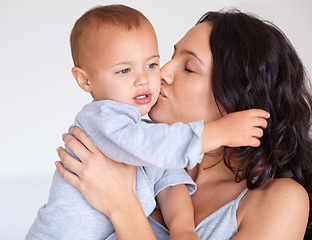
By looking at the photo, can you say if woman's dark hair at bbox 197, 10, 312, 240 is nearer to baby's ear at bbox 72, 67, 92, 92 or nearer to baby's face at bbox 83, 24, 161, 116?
baby's face at bbox 83, 24, 161, 116

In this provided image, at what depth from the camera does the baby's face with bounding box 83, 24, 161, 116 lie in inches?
70.0

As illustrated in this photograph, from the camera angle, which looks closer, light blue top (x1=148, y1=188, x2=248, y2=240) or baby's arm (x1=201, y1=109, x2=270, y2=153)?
baby's arm (x1=201, y1=109, x2=270, y2=153)

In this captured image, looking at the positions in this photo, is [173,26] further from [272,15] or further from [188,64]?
[188,64]

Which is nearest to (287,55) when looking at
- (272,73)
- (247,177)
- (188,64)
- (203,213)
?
(272,73)

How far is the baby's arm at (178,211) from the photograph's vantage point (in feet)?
5.89

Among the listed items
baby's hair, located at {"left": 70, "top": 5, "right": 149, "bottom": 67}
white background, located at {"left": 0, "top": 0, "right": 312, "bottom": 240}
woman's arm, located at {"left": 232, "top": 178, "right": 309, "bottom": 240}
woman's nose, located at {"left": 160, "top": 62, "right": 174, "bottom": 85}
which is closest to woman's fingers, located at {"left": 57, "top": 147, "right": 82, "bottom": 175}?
baby's hair, located at {"left": 70, "top": 5, "right": 149, "bottom": 67}

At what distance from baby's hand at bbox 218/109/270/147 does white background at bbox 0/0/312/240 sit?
2.96 m

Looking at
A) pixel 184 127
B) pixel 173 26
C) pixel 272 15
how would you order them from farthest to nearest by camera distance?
pixel 173 26
pixel 272 15
pixel 184 127

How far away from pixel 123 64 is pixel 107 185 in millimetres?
454

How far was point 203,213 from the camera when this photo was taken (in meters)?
2.01

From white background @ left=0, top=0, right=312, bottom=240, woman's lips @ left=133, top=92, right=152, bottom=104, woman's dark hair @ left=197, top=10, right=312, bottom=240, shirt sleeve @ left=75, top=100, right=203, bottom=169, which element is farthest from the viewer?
white background @ left=0, top=0, right=312, bottom=240

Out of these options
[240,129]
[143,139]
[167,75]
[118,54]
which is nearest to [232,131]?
[240,129]

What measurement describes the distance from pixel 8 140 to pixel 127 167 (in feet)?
9.92

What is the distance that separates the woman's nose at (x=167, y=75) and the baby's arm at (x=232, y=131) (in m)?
0.55
